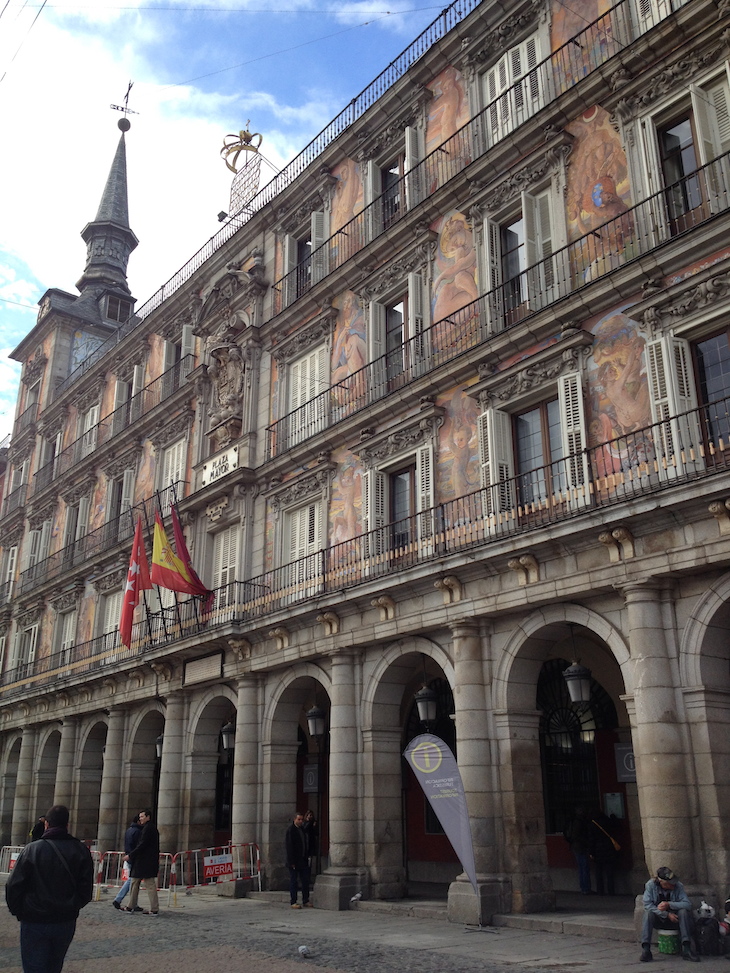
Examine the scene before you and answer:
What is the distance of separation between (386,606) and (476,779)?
384cm

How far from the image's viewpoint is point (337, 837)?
56.0 ft

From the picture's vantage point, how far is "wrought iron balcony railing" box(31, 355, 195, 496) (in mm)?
29141

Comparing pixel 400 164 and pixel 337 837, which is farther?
pixel 400 164

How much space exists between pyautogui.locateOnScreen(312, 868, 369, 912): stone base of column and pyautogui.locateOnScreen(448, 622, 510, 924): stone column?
2.81 meters

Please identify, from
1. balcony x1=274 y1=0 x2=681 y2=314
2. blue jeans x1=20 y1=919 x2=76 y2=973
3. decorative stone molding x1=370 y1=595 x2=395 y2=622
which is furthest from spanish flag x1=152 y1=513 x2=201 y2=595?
blue jeans x1=20 y1=919 x2=76 y2=973

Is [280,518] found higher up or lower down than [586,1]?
lower down

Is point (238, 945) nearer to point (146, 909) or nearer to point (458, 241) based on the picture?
point (146, 909)

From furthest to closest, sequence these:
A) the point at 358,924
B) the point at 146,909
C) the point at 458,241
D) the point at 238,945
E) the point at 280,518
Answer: the point at 280,518
the point at 458,241
the point at 146,909
the point at 358,924
the point at 238,945

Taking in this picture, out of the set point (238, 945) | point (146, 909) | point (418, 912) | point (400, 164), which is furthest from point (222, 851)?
point (400, 164)

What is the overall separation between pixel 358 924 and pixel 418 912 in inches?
53.8

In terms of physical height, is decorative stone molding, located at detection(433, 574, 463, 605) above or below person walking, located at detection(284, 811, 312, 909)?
above

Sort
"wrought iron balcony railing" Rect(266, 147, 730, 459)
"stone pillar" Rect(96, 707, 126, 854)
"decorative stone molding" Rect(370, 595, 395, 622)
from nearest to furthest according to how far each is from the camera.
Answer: "wrought iron balcony railing" Rect(266, 147, 730, 459) → "decorative stone molding" Rect(370, 595, 395, 622) → "stone pillar" Rect(96, 707, 126, 854)

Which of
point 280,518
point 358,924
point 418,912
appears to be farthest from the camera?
point 280,518

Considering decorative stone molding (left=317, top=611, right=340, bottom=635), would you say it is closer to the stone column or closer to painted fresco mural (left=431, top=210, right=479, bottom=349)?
the stone column
